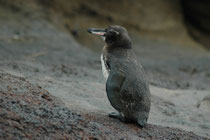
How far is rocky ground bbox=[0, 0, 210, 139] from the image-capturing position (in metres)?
4.45

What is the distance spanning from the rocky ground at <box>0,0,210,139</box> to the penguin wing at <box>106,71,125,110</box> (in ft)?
0.87

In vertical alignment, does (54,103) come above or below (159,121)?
above

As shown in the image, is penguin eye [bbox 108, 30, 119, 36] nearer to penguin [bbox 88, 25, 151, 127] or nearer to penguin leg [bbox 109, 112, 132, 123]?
penguin [bbox 88, 25, 151, 127]

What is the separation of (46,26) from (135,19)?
4.07m

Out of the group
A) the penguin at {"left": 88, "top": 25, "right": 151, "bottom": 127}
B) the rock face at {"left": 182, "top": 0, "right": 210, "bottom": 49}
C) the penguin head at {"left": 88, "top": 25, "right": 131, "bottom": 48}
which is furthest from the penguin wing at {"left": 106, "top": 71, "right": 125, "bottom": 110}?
the rock face at {"left": 182, "top": 0, "right": 210, "bottom": 49}

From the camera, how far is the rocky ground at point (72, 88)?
14.6ft

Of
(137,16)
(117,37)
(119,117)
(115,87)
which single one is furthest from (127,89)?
(137,16)

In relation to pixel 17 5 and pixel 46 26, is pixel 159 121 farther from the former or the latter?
pixel 17 5

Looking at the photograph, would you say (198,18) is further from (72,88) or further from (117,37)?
(117,37)

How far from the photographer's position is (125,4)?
14883mm

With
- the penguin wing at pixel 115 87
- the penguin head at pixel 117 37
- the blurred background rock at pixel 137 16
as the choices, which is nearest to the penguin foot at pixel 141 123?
the penguin wing at pixel 115 87

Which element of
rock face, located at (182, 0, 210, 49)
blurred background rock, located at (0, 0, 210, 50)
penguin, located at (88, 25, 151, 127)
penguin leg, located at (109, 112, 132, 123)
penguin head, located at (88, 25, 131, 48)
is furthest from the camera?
rock face, located at (182, 0, 210, 49)

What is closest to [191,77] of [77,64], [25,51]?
[77,64]

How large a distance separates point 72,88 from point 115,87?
1.61 metres
